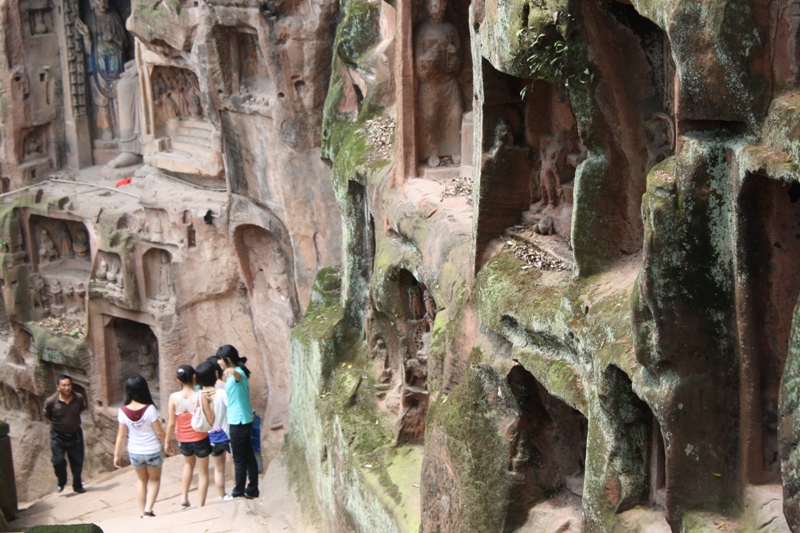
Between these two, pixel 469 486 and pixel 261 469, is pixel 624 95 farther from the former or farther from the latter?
pixel 261 469

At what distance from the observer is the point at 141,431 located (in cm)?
1059

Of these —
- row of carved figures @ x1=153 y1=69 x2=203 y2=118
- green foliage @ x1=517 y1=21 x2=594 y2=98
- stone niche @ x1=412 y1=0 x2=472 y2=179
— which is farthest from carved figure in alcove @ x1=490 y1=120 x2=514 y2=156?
row of carved figures @ x1=153 y1=69 x2=203 y2=118

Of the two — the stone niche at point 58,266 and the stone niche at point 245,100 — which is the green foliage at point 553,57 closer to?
the stone niche at point 245,100

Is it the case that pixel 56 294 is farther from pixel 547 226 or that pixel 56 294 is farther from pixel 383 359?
pixel 547 226

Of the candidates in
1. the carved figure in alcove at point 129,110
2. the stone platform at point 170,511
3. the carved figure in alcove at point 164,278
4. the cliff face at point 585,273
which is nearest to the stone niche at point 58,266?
the carved figure in alcove at point 129,110

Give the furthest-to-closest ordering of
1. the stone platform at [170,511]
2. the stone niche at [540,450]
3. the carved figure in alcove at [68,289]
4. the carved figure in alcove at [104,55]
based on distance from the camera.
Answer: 1. the carved figure in alcove at [104,55]
2. the carved figure in alcove at [68,289]
3. the stone platform at [170,511]
4. the stone niche at [540,450]

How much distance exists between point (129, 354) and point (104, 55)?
5128 mm

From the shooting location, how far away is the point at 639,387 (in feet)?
18.5

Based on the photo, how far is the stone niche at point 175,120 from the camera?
59.1 ft

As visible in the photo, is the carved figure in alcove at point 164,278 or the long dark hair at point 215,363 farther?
the carved figure in alcove at point 164,278

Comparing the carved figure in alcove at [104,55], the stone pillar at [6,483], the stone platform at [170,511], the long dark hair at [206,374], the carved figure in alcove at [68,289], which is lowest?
the stone platform at [170,511]

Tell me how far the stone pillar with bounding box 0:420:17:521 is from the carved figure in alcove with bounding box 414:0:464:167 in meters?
5.32

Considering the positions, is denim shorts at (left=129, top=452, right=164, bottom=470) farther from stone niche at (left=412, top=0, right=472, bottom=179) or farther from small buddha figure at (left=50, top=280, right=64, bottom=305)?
small buddha figure at (left=50, top=280, right=64, bottom=305)

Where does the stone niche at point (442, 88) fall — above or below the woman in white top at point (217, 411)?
above
